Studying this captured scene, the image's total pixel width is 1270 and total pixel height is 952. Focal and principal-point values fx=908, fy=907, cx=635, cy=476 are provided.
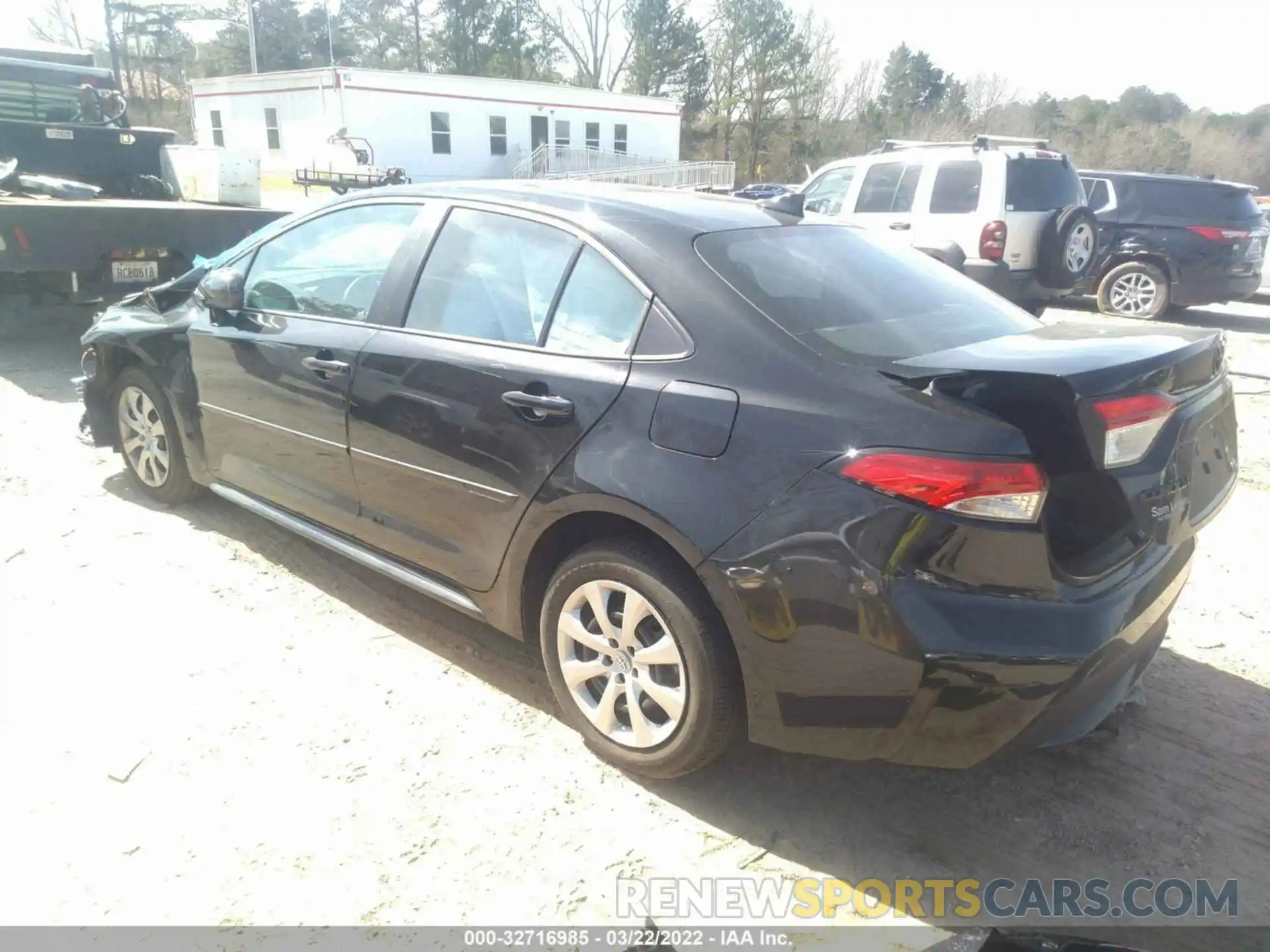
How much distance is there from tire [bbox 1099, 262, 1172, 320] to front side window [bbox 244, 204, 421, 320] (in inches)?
421

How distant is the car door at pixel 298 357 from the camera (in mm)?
3463

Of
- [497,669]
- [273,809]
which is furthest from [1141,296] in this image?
[273,809]

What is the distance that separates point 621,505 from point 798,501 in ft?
1.74

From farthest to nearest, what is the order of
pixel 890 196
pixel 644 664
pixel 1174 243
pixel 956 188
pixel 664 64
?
pixel 664 64
pixel 1174 243
pixel 890 196
pixel 956 188
pixel 644 664

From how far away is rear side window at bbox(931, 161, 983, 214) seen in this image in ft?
30.7

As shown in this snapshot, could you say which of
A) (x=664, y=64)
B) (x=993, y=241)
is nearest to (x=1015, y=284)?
(x=993, y=241)

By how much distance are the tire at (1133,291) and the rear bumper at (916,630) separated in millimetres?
10421

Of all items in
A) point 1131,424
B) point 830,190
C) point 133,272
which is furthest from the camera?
point 830,190

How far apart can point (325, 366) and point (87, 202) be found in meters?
5.78

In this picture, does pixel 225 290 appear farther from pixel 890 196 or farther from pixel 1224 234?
pixel 1224 234

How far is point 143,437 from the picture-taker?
4.69 meters

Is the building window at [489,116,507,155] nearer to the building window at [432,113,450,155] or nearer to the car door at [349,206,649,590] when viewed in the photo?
the building window at [432,113,450,155]

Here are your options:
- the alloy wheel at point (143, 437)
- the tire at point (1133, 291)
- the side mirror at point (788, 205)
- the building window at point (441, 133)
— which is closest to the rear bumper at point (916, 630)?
the side mirror at point (788, 205)

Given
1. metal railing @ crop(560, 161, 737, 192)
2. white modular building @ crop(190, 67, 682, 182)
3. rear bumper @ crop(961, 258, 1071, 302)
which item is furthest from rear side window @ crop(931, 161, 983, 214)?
metal railing @ crop(560, 161, 737, 192)
